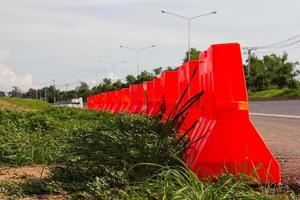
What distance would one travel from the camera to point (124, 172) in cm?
429

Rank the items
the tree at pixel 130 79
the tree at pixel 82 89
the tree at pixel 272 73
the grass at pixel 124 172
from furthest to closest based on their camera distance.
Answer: the tree at pixel 82 89
the tree at pixel 130 79
the tree at pixel 272 73
the grass at pixel 124 172

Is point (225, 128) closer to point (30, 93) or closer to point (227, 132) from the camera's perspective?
point (227, 132)

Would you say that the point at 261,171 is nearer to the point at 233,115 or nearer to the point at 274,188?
the point at 274,188

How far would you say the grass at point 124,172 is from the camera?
3716 mm

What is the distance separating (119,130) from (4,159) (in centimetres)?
149

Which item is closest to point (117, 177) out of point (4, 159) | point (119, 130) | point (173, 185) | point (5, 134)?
point (173, 185)

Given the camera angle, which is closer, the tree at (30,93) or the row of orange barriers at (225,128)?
the row of orange barriers at (225,128)

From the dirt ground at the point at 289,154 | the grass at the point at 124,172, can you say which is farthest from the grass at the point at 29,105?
the grass at the point at 124,172

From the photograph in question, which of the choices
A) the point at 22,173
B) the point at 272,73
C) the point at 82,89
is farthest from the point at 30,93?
the point at 22,173

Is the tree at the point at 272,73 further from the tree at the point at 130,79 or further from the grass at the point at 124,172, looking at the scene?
the grass at the point at 124,172

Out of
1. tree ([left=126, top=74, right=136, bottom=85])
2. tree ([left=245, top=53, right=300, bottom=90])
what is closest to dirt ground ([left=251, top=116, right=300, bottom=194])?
tree ([left=245, top=53, right=300, bottom=90])

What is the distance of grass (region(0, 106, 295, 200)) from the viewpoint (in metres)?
3.72

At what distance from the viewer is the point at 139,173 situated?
171 inches

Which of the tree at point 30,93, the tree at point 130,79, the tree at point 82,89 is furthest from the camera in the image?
the tree at point 30,93
